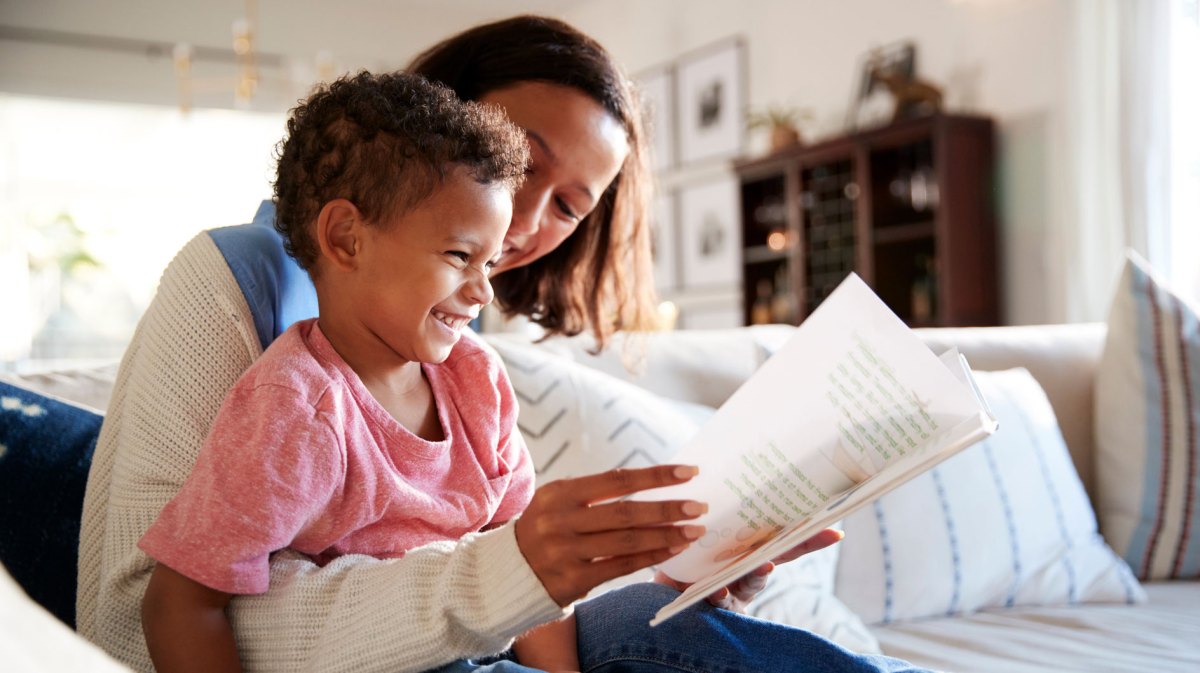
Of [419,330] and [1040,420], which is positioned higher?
[419,330]

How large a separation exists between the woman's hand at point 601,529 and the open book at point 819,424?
0.05 m

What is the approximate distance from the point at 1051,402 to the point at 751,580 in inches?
58.3

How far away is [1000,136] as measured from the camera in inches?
169

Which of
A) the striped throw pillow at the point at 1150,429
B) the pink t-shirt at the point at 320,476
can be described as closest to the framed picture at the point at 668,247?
the striped throw pillow at the point at 1150,429

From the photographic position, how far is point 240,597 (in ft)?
2.57

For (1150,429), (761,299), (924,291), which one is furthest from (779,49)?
(1150,429)

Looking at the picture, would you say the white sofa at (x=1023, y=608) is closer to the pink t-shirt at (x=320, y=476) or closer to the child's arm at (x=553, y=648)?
the pink t-shirt at (x=320, y=476)

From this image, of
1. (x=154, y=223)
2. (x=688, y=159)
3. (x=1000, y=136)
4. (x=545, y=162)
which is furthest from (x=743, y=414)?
(x=154, y=223)

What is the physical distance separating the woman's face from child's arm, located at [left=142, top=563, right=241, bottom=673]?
0.58 m

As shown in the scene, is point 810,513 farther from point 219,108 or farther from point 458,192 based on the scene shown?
point 219,108

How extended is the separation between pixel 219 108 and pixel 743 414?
646cm

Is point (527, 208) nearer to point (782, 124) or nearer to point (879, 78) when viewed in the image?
point (879, 78)

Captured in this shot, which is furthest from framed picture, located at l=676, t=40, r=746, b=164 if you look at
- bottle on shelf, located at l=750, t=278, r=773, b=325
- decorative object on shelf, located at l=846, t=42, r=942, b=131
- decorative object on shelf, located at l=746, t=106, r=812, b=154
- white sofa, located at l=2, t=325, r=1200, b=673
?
white sofa, located at l=2, t=325, r=1200, b=673

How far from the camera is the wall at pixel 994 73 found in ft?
13.4
